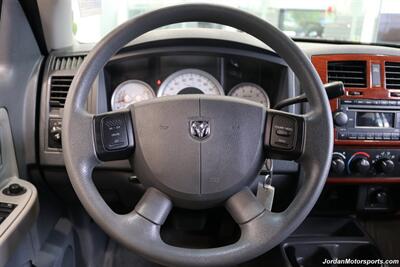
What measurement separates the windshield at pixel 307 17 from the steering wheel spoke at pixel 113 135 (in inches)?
23.7

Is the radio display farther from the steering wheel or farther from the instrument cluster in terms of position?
the steering wheel

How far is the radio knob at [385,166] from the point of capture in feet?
3.89

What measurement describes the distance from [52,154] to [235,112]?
62cm

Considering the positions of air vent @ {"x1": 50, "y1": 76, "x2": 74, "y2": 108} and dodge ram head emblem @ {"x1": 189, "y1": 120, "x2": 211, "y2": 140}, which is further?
air vent @ {"x1": 50, "y1": 76, "x2": 74, "y2": 108}

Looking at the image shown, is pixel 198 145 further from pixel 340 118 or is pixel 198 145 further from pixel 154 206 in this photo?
pixel 340 118

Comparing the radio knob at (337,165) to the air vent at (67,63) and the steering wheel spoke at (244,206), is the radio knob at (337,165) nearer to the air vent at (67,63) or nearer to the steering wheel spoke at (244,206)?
the steering wheel spoke at (244,206)

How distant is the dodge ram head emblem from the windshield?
61 centimetres

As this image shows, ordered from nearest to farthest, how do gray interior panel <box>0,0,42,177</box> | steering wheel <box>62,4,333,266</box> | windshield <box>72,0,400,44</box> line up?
steering wheel <box>62,4,333,266</box> < gray interior panel <box>0,0,42,177</box> < windshield <box>72,0,400,44</box>

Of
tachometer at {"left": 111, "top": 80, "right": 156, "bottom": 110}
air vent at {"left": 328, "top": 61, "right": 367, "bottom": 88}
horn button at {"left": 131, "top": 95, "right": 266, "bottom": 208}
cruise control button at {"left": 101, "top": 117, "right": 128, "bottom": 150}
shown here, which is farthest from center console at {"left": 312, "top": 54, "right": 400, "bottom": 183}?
cruise control button at {"left": 101, "top": 117, "right": 128, "bottom": 150}

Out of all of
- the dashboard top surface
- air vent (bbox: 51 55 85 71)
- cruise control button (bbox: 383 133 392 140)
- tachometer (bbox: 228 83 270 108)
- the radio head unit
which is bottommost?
cruise control button (bbox: 383 133 392 140)

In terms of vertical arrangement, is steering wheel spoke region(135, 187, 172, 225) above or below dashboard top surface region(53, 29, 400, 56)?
below

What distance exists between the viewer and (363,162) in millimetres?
1175

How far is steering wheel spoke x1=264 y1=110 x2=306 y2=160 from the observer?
2.67 feet

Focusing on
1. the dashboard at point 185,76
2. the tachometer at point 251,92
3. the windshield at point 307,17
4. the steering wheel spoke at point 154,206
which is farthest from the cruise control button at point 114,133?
the windshield at point 307,17
